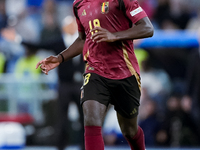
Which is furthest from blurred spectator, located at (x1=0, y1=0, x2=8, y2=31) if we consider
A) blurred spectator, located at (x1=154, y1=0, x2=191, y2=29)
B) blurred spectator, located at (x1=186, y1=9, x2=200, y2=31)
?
blurred spectator, located at (x1=186, y1=9, x2=200, y2=31)

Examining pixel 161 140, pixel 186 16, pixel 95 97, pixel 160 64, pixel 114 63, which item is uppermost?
pixel 186 16

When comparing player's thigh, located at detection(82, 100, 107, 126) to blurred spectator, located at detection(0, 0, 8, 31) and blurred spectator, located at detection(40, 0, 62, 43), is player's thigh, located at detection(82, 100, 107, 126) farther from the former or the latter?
blurred spectator, located at detection(0, 0, 8, 31)

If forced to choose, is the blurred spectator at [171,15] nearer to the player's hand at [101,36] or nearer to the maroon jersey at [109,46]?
the maroon jersey at [109,46]

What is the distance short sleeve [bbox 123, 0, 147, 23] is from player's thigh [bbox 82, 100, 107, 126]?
92 centimetres

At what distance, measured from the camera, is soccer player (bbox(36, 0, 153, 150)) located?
4.18m

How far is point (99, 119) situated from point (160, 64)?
5.20 m

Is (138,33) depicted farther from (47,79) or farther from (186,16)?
(186,16)

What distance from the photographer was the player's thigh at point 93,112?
411 centimetres

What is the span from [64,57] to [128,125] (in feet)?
3.48

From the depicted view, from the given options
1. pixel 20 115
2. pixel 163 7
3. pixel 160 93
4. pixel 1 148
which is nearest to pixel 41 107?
pixel 20 115

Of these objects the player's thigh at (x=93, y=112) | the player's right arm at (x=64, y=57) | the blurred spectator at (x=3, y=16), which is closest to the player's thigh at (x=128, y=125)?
the player's thigh at (x=93, y=112)

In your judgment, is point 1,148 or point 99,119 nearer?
point 99,119

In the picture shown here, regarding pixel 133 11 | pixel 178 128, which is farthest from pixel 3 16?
pixel 133 11

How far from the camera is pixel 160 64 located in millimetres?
9133
